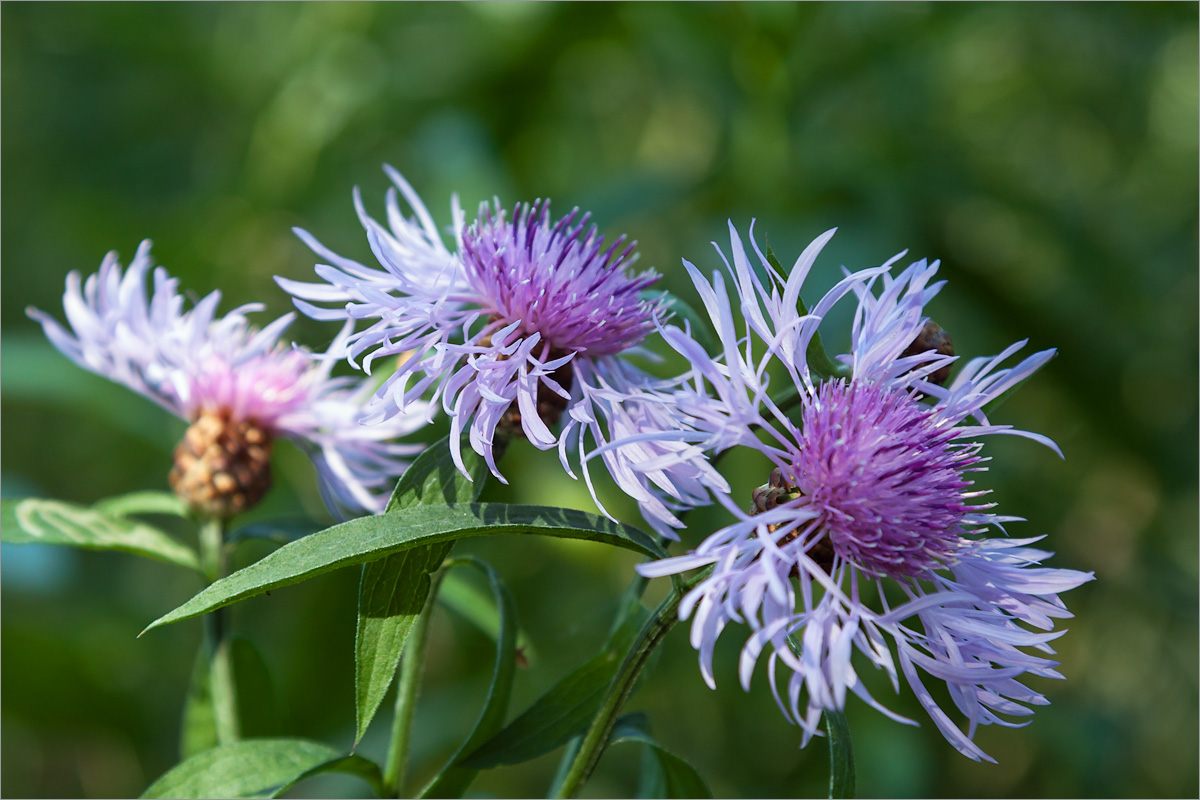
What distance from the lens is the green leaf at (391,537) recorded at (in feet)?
1.61

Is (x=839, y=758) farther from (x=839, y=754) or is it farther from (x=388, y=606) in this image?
(x=388, y=606)

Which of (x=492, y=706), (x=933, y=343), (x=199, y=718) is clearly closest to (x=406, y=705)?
(x=492, y=706)

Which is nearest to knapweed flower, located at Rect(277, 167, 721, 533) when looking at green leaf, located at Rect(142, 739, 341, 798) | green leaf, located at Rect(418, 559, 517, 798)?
green leaf, located at Rect(418, 559, 517, 798)

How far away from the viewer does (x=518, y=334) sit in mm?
684

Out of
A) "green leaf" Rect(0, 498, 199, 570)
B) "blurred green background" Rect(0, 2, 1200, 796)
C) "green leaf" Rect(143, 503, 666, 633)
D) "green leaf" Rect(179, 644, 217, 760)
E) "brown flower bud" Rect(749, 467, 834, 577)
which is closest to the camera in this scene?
"green leaf" Rect(143, 503, 666, 633)

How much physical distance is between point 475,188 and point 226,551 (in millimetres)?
922

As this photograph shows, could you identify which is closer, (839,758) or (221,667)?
(839,758)

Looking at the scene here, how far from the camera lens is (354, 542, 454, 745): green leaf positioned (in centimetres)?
56

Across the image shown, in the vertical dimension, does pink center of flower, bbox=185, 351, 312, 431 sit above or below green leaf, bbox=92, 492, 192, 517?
above

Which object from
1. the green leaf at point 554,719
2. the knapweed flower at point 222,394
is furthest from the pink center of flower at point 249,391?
the green leaf at point 554,719

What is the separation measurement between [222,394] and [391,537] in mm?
453

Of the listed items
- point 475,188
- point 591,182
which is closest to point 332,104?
point 475,188

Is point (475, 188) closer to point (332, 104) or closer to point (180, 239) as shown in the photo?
point (332, 104)

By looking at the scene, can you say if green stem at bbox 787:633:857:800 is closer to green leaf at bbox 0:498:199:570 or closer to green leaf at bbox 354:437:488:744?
green leaf at bbox 354:437:488:744
